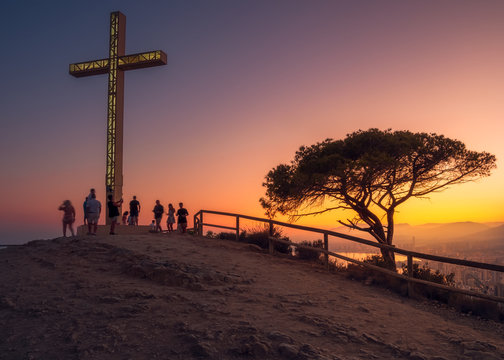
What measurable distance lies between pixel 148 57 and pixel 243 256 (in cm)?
1308

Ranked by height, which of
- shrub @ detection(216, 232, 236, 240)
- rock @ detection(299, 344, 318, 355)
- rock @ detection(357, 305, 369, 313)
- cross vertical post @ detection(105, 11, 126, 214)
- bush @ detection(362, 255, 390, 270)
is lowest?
rock @ detection(357, 305, 369, 313)

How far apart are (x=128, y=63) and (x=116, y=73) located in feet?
2.87

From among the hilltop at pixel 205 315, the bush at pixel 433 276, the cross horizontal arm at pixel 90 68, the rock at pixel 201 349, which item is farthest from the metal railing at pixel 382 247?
the cross horizontal arm at pixel 90 68

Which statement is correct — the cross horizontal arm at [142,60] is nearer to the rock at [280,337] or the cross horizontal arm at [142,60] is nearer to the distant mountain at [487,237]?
the rock at [280,337]

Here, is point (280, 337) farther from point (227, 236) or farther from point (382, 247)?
point (227, 236)

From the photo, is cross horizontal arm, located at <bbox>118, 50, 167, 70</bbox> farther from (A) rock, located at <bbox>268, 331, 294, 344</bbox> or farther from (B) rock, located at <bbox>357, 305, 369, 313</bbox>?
(A) rock, located at <bbox>268, 331, 294, 344</bbox>

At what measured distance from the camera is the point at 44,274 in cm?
970

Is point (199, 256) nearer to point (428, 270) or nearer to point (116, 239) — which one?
point (116, 239)

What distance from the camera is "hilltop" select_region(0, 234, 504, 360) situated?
5605 mm

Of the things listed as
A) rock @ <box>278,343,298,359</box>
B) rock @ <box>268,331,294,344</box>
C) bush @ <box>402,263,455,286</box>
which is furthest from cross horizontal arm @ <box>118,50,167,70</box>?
rock @ <box>278,343,298,359</box>

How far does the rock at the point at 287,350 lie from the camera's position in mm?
5371

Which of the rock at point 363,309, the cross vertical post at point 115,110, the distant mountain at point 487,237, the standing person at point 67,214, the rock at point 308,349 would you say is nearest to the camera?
the rock at point 308,349

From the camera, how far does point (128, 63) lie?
20.6 meters

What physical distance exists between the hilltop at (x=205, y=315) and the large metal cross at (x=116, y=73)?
8436mm
